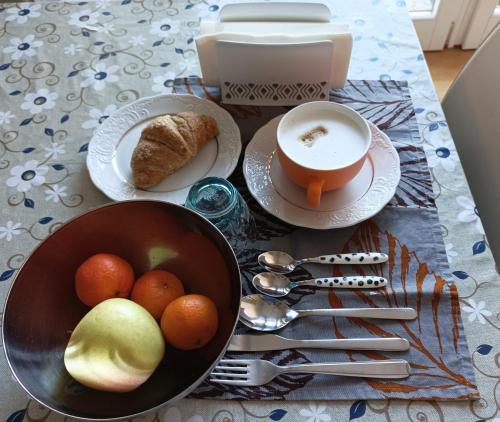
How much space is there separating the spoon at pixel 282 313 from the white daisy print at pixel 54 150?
48cm

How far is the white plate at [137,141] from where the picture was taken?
0.73 m

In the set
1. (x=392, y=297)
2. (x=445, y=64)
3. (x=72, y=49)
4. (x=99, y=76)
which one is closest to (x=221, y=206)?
(x=392, y=297)

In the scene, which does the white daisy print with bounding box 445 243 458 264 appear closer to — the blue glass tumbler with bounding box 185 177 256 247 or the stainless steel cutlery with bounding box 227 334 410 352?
the stainless steel cutlery with bounding box 227 334 410 352

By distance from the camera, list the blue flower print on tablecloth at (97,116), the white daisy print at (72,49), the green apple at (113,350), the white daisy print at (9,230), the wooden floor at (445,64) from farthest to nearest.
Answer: the wooden floor at (445,64)
the white daisy print at (72,49)
the blue flower print on tablecloth at (97,116)
the white daisy print at (9,230)
the green apple at (113,350)

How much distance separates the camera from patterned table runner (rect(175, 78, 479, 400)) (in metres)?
0.54

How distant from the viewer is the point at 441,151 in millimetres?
760

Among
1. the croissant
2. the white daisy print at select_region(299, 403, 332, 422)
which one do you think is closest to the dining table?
the white daisy print at select_region(299, 403, 332, 422)

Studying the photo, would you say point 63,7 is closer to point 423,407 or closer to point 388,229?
point 388,229

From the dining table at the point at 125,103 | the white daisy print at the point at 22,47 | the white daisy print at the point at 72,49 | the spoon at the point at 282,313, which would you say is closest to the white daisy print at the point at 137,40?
the dining table at the point at 125,103

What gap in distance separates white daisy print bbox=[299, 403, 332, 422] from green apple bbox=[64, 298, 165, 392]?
196mm

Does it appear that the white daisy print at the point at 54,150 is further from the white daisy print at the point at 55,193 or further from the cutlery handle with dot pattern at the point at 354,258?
the cutlery handle with dot pattern at the point at 354,258

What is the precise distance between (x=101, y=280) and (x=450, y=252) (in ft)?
1.68

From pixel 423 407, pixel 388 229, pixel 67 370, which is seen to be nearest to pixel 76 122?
pixel 67 370

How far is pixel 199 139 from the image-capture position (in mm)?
760
